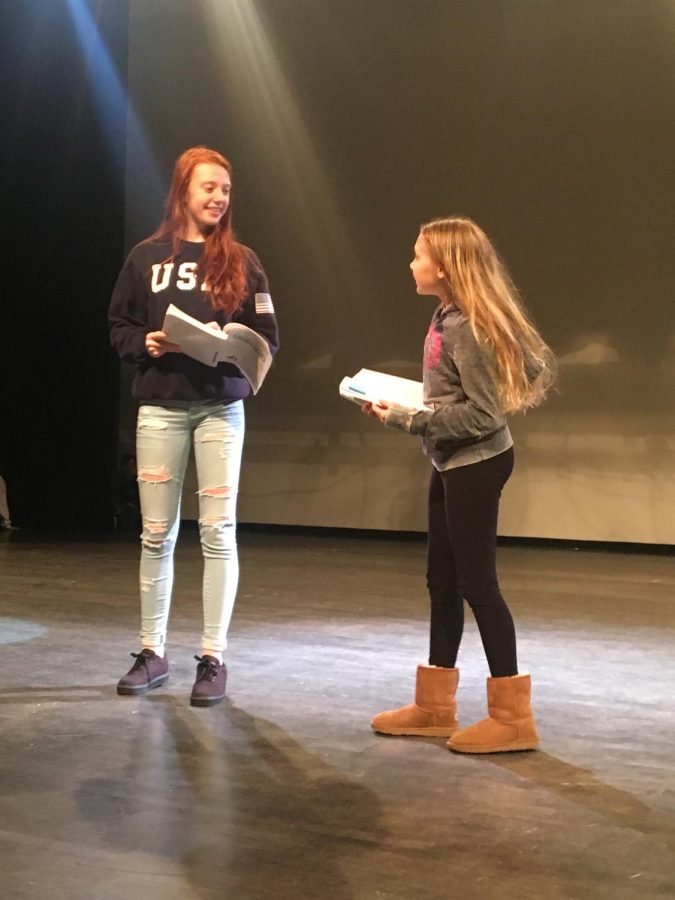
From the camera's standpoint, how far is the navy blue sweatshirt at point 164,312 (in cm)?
197

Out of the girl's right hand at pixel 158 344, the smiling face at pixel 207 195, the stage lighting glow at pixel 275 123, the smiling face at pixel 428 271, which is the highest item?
the stage lighting glow at pixel 275 123

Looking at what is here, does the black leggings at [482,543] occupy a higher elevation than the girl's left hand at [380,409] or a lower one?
lower

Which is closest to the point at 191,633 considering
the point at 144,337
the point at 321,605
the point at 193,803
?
the point at 321,605

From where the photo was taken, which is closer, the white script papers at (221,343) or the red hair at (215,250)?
the white script papers at (221,343)

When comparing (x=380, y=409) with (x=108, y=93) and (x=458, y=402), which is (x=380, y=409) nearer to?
(x=458, y=402)

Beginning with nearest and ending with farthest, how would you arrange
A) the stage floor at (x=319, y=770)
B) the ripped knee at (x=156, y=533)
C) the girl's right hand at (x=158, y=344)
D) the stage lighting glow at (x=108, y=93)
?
the stage floor at (x=319, y=770) < the girl's right hand at (x=158, y=344) < the ripped knee at (x=156, y=533) < the stage lighting glow at (x=108, y=93)

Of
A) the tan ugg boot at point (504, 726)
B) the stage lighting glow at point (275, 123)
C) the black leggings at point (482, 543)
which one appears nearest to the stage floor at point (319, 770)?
the tan ugg boot at point (504, 726)

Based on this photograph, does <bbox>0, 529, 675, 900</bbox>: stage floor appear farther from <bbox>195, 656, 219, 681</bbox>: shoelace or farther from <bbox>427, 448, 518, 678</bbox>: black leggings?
<bbox>427, 448, 518, 678</bbox>: black leggings

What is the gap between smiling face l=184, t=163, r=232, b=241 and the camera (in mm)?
1985

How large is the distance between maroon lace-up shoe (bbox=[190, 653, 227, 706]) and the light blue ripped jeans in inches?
1.3

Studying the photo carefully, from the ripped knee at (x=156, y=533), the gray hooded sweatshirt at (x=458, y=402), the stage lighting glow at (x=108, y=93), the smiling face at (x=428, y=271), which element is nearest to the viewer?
the gray hooded sweatshirt at (x=458, y=402)

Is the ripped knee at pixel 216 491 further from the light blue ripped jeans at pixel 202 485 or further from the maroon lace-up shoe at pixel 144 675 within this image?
the maroon lace-up shoe at pixel 144 675

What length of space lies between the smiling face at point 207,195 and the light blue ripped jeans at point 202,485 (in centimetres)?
40

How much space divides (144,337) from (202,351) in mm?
196
